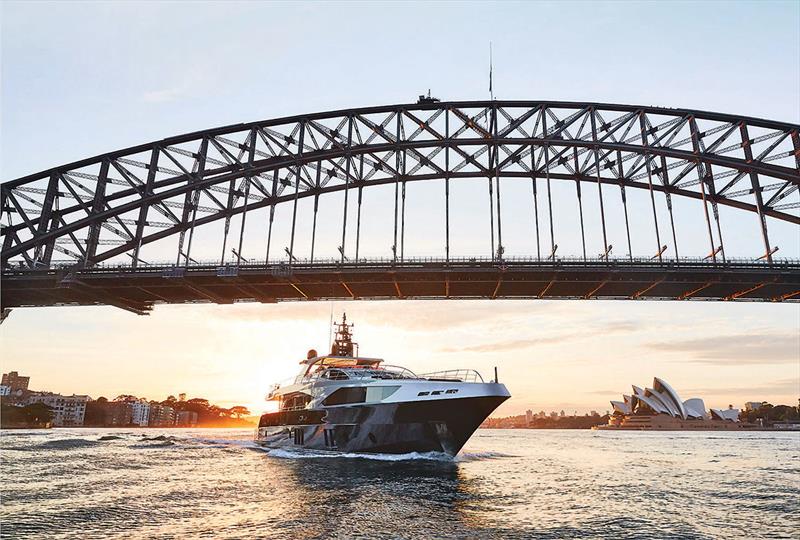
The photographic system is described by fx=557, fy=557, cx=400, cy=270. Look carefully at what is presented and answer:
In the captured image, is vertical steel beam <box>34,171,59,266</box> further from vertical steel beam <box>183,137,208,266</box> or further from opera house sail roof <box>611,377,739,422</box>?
opera house sail roof <box>611,377,739,422</box>

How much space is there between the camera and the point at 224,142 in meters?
55.4

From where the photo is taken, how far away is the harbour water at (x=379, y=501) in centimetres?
1409

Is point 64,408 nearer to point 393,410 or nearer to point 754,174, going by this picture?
point 393,410

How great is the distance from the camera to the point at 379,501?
17625mm

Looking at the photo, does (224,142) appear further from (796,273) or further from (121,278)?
(796,273)

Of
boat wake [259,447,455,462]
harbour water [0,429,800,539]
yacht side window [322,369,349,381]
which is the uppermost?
yacht side window [322,369,349,381]

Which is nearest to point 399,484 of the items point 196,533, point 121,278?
point 196,533

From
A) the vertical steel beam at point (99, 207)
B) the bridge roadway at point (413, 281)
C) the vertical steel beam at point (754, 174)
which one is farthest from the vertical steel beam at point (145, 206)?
the vertical steel beam at point (754, 174)

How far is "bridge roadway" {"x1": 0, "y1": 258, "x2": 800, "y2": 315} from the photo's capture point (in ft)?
153

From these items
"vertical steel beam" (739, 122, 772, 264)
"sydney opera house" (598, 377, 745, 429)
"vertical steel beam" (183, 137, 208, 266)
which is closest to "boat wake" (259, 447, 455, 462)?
"vertical steel beam" (183, 137, 208, 266)

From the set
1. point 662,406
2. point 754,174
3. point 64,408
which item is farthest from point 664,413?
point 64,408

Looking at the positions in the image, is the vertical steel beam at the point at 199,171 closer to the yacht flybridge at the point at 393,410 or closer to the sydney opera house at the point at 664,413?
the yacht flybridge at the point at 393,410

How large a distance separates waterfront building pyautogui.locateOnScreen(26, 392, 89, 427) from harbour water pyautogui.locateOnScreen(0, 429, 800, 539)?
174m

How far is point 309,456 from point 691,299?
3986cm
